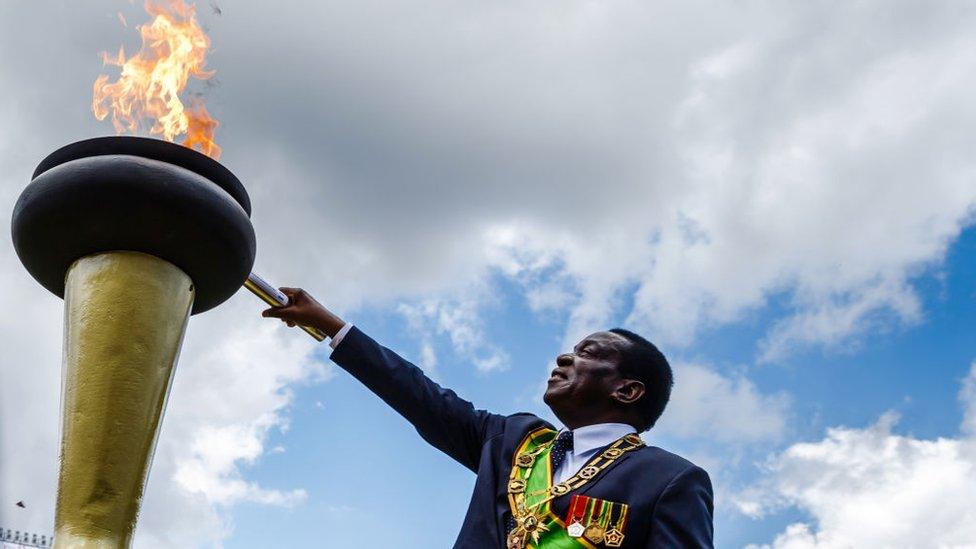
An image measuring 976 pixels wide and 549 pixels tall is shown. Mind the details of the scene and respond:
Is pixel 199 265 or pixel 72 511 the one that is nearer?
pixel 72 511

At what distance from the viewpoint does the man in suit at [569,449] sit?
3.82m

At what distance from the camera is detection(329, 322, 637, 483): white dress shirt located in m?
4.21

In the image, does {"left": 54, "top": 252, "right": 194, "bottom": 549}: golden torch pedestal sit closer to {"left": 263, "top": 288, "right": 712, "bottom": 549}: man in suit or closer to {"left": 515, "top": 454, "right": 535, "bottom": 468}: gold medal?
{"left": 263, "top": 288, "right": 712, "bottom": 549}: man in suit

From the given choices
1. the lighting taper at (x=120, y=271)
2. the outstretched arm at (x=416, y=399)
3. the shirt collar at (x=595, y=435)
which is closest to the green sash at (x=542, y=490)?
the shirt collar at (x=595, y=435)

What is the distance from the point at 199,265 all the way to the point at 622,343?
2.33 metres

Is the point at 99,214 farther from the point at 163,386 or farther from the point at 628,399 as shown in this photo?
the point at 628,399

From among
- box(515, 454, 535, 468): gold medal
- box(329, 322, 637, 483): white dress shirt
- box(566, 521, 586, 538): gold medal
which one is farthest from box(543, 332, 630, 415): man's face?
box(566, 521, 586, 538): gold medal

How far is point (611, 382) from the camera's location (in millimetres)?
4625

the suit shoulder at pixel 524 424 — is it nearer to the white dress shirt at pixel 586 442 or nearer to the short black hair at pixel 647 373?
the white dress shirt at pixel 586 442

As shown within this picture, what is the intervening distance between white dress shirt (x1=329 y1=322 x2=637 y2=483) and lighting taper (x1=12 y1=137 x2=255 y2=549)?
1773 millimetres

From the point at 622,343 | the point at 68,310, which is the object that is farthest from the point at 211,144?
the point at 622,343

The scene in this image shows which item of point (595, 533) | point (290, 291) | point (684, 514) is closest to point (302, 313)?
point (290, 291)

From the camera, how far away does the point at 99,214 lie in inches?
121

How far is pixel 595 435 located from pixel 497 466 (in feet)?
1.54
